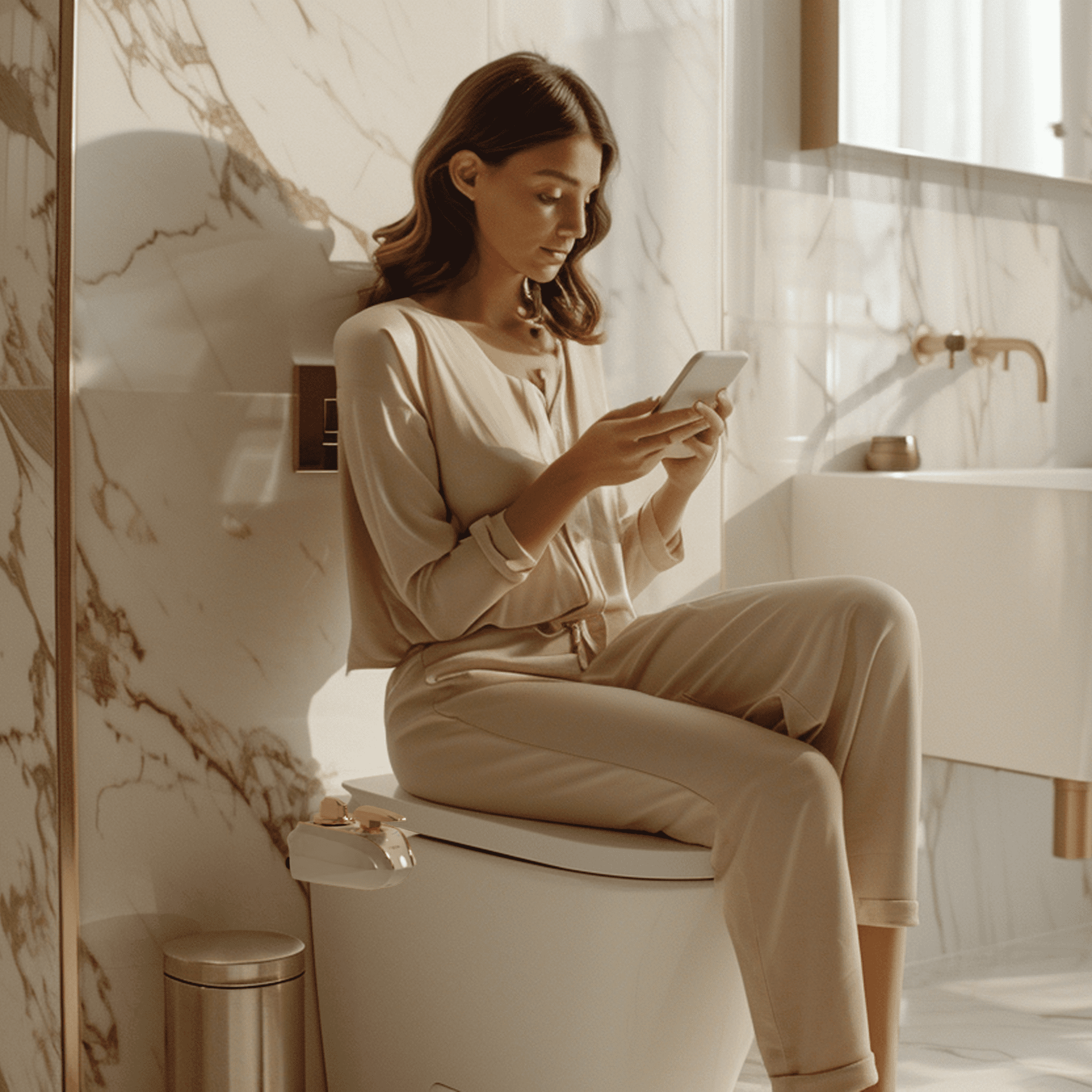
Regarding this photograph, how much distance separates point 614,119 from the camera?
1717 millimetres

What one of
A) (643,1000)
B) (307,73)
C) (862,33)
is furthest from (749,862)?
(862,33)

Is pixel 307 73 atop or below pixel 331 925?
atop

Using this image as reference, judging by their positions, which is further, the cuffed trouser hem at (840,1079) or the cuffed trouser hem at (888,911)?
the cuffed trouser hem at (888,911)

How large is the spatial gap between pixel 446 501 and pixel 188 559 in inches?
9.8

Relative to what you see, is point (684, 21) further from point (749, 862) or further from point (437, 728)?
point (749, 862)

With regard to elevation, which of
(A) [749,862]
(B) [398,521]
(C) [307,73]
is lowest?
(A) [749,862]

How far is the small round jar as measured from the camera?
197cm

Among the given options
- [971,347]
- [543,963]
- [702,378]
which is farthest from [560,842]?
[971,347]

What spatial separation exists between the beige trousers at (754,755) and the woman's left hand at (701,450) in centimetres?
15

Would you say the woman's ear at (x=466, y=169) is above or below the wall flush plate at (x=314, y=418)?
above

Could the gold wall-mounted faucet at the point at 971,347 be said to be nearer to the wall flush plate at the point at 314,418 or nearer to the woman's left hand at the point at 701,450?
the woman's left hand at the point at 701,450

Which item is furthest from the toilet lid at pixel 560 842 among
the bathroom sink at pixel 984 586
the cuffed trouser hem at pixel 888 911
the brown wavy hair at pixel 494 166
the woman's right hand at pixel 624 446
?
the bathroom sink at pixel 984 586

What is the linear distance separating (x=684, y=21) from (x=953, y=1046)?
1223 millimetres

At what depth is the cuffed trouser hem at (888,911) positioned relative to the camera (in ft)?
4.00
